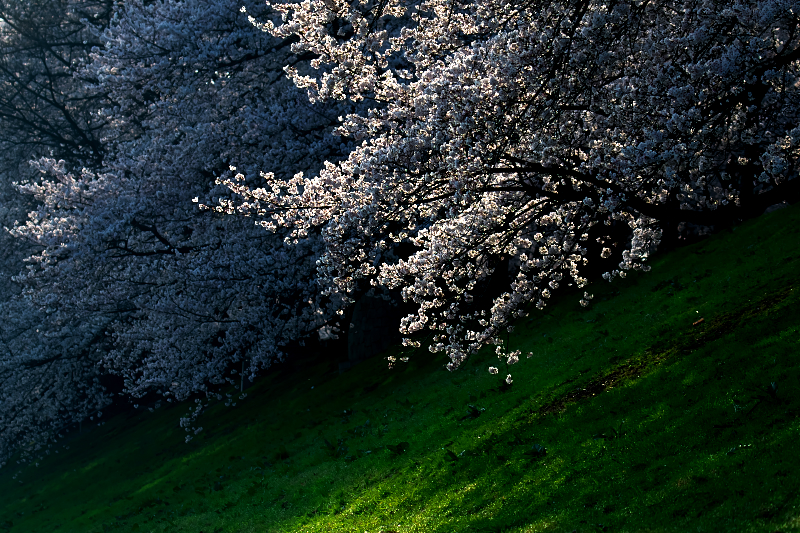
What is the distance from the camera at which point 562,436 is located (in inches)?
487

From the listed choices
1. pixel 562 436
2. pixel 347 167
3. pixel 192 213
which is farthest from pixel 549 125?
pixel 192 213

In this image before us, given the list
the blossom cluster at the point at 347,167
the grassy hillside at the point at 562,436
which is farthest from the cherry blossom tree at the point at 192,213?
the grassy hillside at the point at 562,436

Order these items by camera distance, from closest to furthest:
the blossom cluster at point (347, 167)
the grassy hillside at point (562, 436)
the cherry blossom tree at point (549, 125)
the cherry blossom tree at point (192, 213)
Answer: the grassy hillside at point (562, 436) → the cherry blossom tree at point (549, 125) → the blossom cluster at point (347, 167) → the cherry blossom tree at point (192, 213)

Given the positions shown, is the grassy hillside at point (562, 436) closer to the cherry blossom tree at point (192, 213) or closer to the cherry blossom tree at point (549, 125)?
the cherry blossom tree at point (549, 125)

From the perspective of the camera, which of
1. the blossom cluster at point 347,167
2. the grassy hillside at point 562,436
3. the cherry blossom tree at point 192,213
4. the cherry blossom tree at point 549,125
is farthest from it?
the cherry blossom tree at point 192,213

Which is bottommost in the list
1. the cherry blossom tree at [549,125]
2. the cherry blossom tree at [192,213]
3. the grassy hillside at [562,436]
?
the grassy hillside at [562,436]

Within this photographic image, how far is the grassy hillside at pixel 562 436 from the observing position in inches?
366

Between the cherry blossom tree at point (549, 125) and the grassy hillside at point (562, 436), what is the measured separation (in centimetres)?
223

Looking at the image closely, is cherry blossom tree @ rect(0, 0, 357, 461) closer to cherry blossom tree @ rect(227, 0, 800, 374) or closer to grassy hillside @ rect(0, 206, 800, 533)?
grassy hillside @ rect(0, 206, 800, 533)

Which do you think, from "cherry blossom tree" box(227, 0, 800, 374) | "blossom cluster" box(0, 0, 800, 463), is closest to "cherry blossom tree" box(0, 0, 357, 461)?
"blossom cluster" box(0, 0, 800, 463)

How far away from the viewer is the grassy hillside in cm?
929

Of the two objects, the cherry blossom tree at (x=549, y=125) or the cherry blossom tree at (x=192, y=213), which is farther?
the cherry blossom tree at (x=192, y=213)

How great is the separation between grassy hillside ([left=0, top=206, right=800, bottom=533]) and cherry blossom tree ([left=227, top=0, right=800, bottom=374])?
87.9 inches

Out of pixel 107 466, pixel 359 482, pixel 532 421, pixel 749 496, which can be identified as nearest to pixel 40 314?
pixel 107 466
